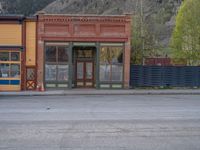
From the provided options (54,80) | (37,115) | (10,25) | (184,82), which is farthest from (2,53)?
(37,115)

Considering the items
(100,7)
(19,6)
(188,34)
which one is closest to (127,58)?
(188,34)

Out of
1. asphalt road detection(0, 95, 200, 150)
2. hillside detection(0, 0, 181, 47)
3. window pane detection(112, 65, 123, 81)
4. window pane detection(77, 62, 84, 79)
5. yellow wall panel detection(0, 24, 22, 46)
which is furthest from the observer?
hillside detection(0, 0, 181, 47)

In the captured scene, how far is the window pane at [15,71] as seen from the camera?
36469 millimetres

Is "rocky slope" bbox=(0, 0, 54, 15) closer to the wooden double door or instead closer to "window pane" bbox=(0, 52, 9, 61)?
the wooden double door

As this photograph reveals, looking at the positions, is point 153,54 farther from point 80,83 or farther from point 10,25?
point 10,25

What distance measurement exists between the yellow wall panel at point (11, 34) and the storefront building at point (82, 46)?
61.8 inches

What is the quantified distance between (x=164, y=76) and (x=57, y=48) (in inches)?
366

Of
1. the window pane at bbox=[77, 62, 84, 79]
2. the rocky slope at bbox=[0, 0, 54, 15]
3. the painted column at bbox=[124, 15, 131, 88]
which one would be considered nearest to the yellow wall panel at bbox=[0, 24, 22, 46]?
the window pane at bbox=[77, 62, 84, 79]

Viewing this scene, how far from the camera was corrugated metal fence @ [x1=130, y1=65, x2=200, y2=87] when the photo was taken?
127ft

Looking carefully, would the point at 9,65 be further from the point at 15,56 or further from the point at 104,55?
the point at 104,55

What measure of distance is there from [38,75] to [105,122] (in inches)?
861

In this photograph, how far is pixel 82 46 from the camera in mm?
37219

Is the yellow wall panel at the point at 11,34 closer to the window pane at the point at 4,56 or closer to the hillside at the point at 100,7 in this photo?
the window pane at the point at 4,56

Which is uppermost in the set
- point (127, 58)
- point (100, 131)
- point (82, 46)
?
point (82, 46)
